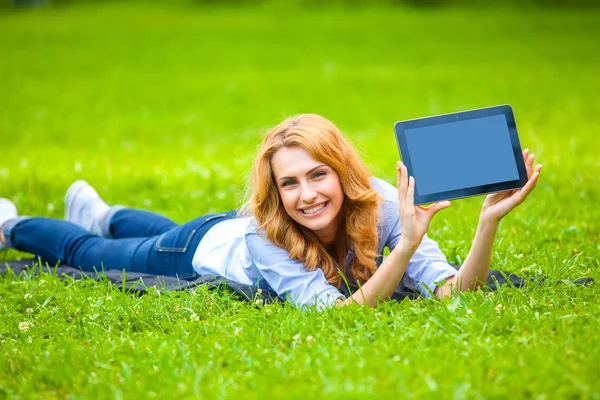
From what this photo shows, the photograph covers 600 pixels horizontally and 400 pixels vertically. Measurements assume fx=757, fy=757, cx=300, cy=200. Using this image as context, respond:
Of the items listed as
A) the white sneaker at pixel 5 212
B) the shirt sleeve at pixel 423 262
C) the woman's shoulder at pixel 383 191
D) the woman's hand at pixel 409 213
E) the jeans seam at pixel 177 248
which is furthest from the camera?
the white sneaker at pixel 5 212

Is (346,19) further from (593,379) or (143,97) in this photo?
(593,379)

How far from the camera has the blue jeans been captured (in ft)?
16.5

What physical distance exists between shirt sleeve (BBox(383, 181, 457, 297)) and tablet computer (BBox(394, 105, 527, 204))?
52cm

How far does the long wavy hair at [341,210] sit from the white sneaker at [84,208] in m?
2.05

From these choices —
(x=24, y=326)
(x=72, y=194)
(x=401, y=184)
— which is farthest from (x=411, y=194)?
(x=72, y=194)

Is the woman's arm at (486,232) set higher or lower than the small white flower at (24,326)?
higher

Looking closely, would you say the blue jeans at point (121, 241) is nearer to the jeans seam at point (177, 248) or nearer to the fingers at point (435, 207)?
the jeans seam at point (177, 248)

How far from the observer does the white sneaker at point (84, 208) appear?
5.90 m

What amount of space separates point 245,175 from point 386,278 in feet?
8.70

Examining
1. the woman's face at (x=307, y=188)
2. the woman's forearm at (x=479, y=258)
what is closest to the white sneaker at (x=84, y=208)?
the woman's face at (x=307, y=188)

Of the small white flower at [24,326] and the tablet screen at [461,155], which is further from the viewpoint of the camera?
the small white flower at [24,326]

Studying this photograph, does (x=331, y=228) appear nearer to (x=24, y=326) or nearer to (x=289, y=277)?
(x=289, y=277)

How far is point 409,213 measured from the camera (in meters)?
3.68

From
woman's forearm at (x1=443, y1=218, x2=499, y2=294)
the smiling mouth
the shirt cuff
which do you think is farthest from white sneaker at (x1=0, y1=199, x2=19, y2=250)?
woman's forearm at (x1=443, y1=218, x2=499, y2=294)
